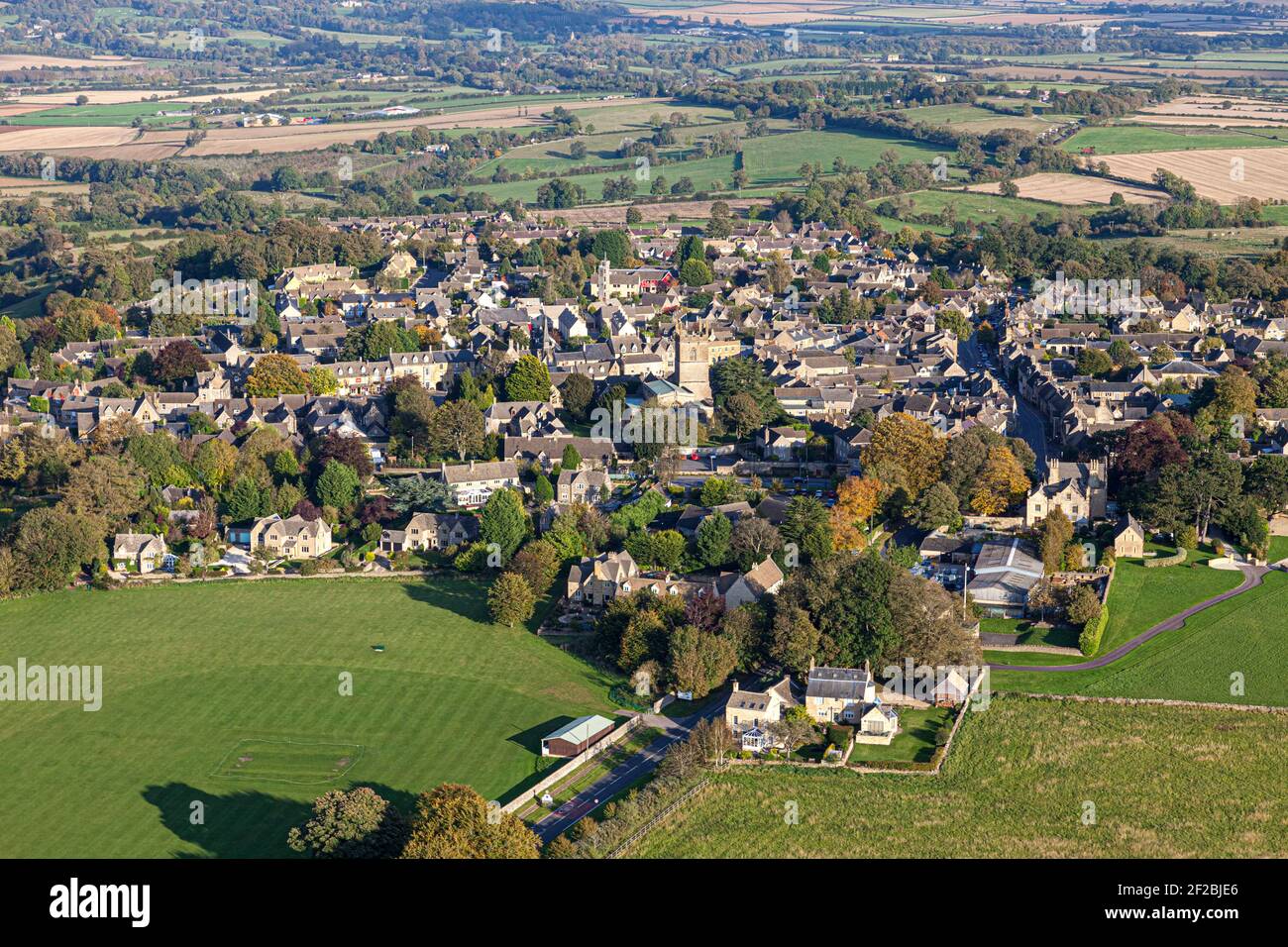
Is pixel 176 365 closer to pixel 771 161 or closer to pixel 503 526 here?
pixel 503 526

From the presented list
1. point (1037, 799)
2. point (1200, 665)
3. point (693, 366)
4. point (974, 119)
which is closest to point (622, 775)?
point (1037, 799)

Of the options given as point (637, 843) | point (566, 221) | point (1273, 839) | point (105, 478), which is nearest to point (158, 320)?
point (105, 478)

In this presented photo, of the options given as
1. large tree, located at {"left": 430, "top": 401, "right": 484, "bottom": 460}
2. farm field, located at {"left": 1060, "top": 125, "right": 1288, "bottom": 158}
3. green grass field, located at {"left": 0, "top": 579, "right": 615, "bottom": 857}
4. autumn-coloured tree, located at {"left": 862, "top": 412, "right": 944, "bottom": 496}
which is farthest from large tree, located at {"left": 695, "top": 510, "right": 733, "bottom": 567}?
farm field, located at {"left": 1060, "top": 125, "right": 1288, "bottom": 158}

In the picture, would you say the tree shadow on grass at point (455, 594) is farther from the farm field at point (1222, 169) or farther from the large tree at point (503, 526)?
the farm field at point (1222, 169)

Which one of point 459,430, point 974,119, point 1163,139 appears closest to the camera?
point 459,430

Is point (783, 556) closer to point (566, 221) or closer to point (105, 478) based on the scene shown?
point (105, 478)

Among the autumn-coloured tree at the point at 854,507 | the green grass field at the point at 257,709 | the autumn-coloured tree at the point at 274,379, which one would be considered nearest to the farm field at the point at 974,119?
the autumn-coloured tree at the point at 274,379
